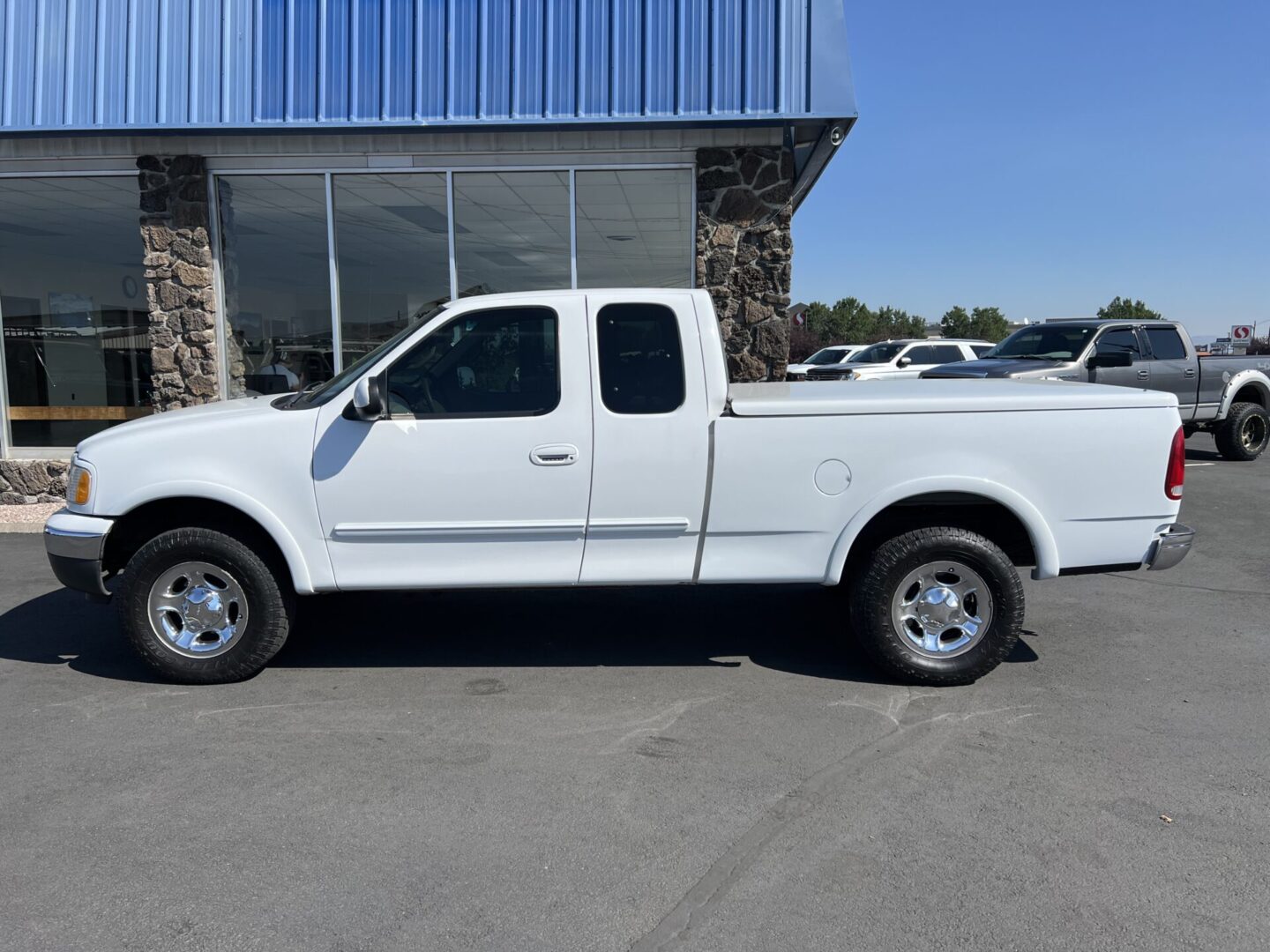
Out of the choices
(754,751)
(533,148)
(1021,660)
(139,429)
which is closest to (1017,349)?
(533,148)

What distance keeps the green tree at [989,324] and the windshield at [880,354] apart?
53309mm

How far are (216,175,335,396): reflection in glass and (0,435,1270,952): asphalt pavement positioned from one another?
504 cm

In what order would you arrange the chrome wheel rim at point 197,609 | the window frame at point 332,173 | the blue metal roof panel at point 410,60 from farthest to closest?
the window frame at point 332,173, the blue metal roof panel at point 410,60, the chrome wheel rim at point 197,609

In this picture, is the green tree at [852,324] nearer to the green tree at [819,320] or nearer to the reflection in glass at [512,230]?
the green tree at [819,320]

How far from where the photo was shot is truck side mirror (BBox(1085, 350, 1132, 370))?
40.3 ft

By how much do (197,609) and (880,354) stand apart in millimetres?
18488

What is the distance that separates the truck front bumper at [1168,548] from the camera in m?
4.87

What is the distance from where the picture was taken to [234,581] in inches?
190

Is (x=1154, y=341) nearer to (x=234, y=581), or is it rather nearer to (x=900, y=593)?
(x=900, y=593)

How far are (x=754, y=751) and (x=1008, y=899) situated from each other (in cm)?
129

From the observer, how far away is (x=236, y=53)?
30.2ft

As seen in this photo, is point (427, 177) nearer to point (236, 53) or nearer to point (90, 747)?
point (236, 53)

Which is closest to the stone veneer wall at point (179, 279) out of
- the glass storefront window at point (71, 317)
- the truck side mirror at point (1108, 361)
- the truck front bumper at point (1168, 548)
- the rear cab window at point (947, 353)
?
the glass storefront window at point (71, 317)

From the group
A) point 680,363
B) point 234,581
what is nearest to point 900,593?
point 680,363
